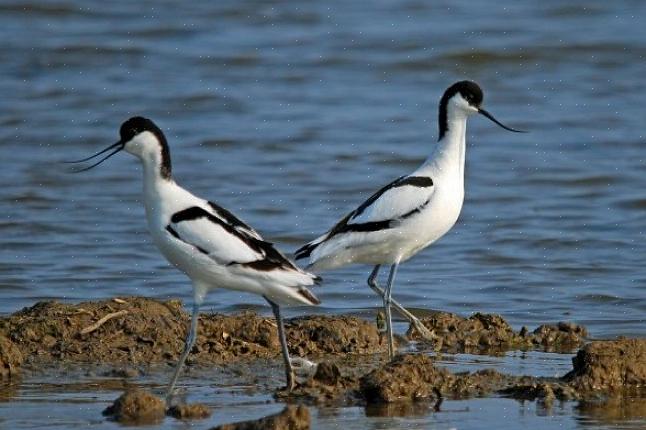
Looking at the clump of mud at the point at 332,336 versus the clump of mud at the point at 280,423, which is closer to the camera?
the clump of mud at the point at 280,423

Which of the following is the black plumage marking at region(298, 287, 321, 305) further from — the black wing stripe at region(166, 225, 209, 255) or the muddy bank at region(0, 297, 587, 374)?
the muddy bank at region(0, 297, 587, 374)

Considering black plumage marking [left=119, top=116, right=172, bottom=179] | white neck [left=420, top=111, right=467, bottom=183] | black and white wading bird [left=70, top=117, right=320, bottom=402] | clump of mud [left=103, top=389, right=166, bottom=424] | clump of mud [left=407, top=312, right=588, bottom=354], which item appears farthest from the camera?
white neck [left=420, top=111, right=467, bottom=183]

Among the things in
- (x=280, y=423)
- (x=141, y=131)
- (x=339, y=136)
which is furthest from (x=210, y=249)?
(x=339, y=136)

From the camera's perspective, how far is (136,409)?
6.68 metres

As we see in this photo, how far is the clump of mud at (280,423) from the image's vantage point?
244 inches

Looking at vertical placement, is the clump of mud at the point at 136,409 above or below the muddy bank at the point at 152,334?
below

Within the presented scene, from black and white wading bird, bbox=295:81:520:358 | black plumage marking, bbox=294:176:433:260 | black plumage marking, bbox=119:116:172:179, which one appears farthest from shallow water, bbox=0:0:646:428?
black plumage marking, bbox=119:116:172:179

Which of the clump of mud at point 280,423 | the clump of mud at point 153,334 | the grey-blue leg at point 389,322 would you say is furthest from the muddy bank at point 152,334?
the clump of mud at point 280,423

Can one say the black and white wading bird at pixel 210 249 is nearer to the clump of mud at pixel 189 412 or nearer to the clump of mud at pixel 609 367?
the clump of mud at pixel 189 412

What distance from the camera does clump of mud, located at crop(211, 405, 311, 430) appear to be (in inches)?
244

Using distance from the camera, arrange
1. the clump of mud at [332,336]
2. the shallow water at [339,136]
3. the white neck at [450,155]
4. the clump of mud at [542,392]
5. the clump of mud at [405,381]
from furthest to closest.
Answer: the shallow water at [339,136], the white neck at [450,155], the clump of mud at [332,336], the clump of mud at [542,392], the clump of mud at [405,381]

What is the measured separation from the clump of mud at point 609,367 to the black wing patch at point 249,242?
5.28 ft

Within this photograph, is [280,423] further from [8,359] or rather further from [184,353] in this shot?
[8,359]

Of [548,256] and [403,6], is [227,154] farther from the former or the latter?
[403,6]
